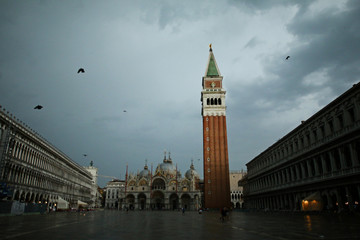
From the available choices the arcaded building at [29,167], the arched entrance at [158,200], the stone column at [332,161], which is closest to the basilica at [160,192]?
the arched entrance at [158,200]

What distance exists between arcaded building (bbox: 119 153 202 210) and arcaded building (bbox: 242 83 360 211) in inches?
1902

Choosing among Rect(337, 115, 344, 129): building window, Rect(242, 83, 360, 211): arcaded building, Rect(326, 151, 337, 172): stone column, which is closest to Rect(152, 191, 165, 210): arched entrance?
Rect(242, 83, 360, 211): arcaded building

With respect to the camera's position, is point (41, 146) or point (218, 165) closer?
point (41, 146)

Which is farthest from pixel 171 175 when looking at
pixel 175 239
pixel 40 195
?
pixel 175 239

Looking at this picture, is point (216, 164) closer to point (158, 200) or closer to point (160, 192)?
point (160, 192)

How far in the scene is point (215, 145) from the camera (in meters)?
74.7

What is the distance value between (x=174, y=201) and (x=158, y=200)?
5.92m

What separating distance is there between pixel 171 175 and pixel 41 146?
60030 millimetres

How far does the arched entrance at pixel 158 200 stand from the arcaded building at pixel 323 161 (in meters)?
54.1

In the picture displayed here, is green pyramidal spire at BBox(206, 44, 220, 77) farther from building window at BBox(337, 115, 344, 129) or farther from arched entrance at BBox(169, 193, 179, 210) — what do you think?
building window at BBox(337, 115, 344, 129)

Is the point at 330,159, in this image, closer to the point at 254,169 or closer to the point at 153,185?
the point at 254,169

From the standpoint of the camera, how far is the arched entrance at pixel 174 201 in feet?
319

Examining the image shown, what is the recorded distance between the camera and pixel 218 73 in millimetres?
83500

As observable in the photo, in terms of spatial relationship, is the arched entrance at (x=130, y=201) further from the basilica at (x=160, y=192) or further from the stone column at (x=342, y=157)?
the stone column at (x=342, y=157)
